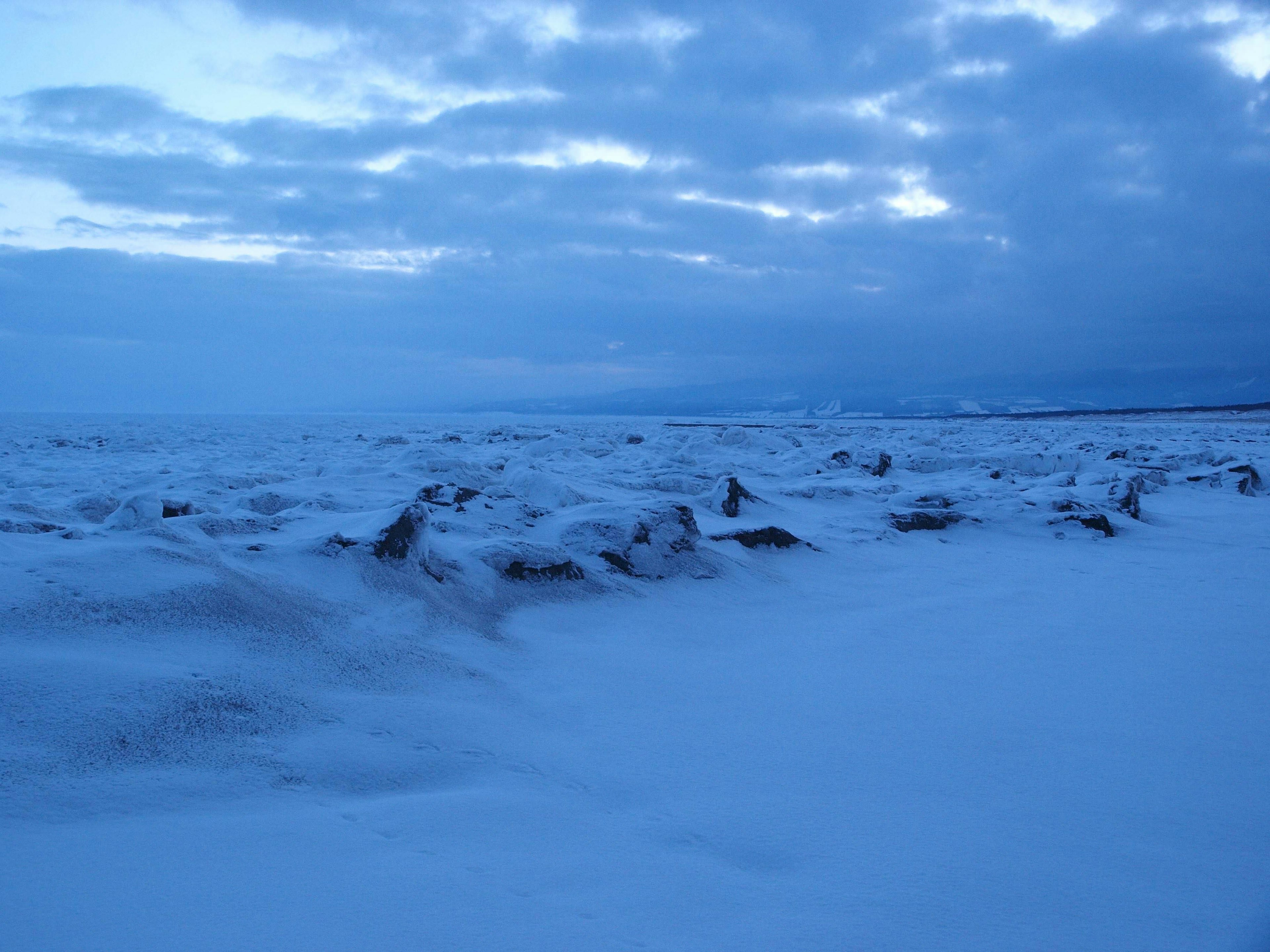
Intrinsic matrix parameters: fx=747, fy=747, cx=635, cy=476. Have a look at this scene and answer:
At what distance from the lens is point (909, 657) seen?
311cm

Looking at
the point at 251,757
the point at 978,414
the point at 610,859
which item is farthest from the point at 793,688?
the point at 978,414

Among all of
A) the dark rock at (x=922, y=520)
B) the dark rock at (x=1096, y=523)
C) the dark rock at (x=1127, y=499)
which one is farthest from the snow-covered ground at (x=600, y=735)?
the dark rock at (x=1127, y=499)

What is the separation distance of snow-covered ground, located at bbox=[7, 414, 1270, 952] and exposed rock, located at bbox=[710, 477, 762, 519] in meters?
0.91

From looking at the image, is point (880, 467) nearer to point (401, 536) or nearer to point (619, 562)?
point (619, 562)

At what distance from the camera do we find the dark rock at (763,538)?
479 cm

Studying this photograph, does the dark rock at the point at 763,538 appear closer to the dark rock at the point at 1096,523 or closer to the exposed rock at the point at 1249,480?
the dark rock at the point at 1096,523

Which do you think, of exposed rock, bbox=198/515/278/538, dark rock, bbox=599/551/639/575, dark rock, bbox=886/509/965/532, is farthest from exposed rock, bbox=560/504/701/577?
dark rock, bbox=886/509/965/532

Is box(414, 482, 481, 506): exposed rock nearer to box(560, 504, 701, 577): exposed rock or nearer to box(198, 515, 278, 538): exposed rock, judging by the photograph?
box(560, 504, 701, 577): exposed rock

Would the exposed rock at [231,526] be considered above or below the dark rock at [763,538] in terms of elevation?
above

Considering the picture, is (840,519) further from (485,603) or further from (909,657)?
(485,603)

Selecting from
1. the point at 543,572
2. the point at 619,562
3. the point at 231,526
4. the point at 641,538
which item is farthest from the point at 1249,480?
the point at 231,526

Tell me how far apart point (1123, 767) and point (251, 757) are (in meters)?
2.40

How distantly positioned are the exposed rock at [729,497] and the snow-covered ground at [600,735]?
0.91 m

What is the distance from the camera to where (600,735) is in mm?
2297
